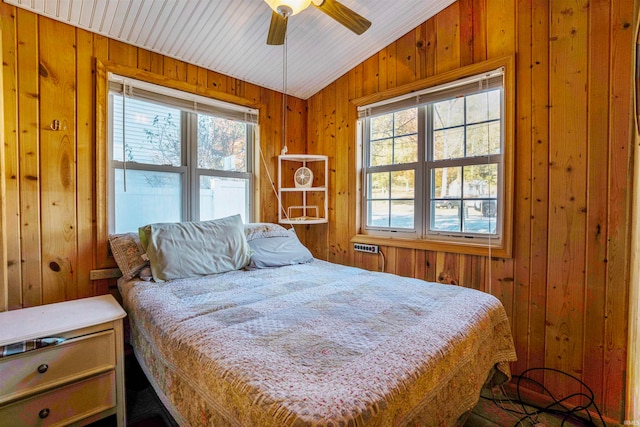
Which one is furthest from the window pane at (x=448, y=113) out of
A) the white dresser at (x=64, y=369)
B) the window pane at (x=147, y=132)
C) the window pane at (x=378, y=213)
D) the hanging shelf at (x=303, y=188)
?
the white dresser at (x=64, y=369)

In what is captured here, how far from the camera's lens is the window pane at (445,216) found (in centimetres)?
237

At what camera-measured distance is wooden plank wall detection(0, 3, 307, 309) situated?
1837mm

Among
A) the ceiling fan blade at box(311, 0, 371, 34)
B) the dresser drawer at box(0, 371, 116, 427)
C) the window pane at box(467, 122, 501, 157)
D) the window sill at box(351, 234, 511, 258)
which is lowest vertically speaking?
the dresser drawer at box(0, 371, 116, 427)

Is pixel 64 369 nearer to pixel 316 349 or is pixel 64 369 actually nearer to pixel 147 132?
pixel 316 349

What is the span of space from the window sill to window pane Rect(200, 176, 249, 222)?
1.14 m

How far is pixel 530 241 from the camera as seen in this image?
1.98 m

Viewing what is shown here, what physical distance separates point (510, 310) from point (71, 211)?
295 cm

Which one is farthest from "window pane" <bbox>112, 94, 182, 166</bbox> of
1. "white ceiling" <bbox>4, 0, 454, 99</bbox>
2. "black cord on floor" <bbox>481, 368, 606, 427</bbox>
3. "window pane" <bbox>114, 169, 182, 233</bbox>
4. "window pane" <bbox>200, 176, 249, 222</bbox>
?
"black cord on floor" <bbox>481, 368, 606, 427</bbox>

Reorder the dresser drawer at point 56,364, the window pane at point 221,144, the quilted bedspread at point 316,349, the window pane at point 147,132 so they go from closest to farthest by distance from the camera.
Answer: the quilted bedspread at point 316,349, the dresser drawer at point 56,364, the window pane at point 147,132, the window pane at point 221,144

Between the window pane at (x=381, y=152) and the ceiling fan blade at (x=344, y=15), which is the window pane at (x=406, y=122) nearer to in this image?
the window pane at (x=381, y=152)

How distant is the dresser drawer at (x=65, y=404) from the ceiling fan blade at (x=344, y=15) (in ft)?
7.23

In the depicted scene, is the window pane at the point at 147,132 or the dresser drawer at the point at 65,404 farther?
the window pane at the point at 147,132

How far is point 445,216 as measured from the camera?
243 centimetres

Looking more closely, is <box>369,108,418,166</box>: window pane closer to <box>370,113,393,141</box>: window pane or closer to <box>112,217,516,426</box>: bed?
<box>370,113,393,141</box>: window pane
